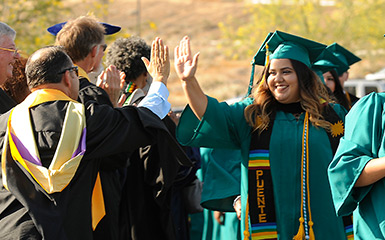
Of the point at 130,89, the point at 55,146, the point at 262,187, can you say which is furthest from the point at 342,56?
the point at 55,146

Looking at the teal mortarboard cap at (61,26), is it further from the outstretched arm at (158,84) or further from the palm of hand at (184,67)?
the palm of hand at (184,67)

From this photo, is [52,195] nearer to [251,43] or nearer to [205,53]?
[251,43]

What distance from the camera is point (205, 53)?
4900cm

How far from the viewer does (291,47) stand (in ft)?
16.0

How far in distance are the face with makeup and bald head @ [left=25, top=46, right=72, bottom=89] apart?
154cm

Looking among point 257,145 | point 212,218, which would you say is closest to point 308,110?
point 257,145

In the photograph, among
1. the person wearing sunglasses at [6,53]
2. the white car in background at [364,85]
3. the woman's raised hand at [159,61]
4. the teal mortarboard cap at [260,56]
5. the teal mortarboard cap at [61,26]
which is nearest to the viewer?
the woman's raised hand at [159,61]

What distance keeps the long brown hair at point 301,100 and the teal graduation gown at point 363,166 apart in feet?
3.20

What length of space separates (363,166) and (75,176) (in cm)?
164

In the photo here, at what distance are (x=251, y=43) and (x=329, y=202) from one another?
20.6 metres

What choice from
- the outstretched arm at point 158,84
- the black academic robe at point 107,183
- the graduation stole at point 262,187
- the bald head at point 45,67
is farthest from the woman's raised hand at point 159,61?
the graduation stole at point 262,187

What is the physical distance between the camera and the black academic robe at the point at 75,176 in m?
3.76

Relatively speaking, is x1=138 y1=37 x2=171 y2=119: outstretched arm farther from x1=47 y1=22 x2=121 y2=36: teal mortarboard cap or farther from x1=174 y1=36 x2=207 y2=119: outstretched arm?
x1=47 y1=22 x2=121 y2=36: teal mortarboard cap

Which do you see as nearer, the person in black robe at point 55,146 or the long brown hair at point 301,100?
the person in black robe at point 55,146
